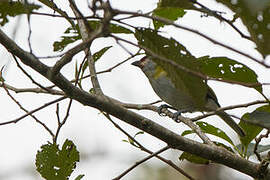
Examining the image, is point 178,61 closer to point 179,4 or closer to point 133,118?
point 179,4

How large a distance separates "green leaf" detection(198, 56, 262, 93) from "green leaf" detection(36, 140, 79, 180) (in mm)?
826

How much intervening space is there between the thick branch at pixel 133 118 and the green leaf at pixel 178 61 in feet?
0.89

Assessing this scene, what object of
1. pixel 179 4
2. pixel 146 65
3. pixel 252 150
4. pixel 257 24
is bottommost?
pixel 257 24

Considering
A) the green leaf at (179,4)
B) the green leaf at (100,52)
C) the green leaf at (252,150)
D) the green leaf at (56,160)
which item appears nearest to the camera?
the green leaf at (179,4)

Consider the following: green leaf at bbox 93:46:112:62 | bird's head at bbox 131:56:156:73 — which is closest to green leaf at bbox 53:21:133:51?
green leaf at bbox 93:46:112:62

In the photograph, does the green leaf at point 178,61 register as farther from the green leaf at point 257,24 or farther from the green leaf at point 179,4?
the green leaf at point 257,24

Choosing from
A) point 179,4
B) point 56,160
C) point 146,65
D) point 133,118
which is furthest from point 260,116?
point 146,65

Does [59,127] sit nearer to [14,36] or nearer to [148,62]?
[14,36]

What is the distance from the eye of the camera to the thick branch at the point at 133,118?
1.85 m

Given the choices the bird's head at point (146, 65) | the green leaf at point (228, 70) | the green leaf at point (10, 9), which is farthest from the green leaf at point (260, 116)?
the bird's head at point (146, 65)

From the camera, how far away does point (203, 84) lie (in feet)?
6.25

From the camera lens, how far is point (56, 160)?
8.00ft

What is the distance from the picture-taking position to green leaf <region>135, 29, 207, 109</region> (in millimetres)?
1806

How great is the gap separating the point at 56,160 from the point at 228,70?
103 centimetres
